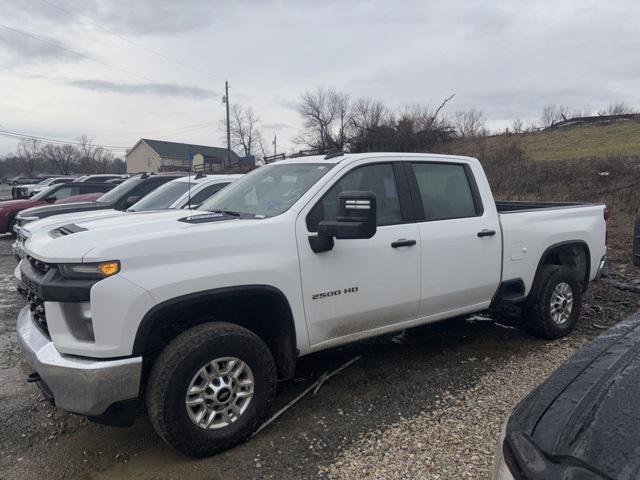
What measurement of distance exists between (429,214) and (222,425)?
90.4 inches

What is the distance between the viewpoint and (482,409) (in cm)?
362

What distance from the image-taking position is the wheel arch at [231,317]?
9.42 feet

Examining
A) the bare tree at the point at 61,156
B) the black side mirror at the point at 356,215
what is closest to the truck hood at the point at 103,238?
the black side mirror at the point at 356,215

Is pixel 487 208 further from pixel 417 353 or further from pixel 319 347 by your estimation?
pixel 319 347

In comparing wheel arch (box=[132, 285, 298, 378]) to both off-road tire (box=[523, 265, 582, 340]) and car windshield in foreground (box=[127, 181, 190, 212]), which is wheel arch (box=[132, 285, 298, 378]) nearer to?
off-road tire (box=[523, 265, 582, 340])

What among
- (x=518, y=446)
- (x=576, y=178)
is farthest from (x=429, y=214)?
(x=576, y=178)

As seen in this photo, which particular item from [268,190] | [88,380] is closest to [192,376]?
[88,380]

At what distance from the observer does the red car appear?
12992 millimetres

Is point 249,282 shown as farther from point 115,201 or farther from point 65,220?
point 115,201

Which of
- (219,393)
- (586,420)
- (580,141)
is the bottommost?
(219,393)

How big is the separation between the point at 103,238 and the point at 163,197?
5178mm

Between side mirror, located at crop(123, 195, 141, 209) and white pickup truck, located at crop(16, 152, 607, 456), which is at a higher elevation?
side mirror, located at crop(123, 195, 141, 209)

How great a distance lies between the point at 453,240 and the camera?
4.19 meters

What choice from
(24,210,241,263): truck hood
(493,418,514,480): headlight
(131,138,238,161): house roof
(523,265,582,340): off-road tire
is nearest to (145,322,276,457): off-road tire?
(24,210,241,263): truck hood
